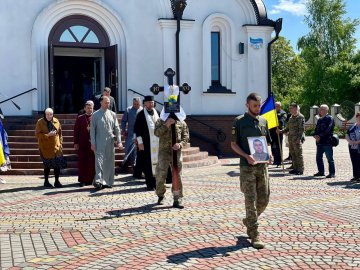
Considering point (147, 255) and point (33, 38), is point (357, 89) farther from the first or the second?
point (147, 255)

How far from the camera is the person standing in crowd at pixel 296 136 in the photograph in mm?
13633

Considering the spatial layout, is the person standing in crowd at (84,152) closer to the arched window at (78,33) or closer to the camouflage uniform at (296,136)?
the camouflage uniform at (296,136)

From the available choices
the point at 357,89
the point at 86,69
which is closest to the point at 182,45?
the point at 86,69

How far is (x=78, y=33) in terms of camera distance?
57.7ft

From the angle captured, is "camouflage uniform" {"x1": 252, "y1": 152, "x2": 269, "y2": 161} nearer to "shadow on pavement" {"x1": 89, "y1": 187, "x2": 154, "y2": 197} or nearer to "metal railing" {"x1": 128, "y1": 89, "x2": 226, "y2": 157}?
"shadow on pavement" {"x1": 89, "y1": 187, "x2": 154, "y2": 197}

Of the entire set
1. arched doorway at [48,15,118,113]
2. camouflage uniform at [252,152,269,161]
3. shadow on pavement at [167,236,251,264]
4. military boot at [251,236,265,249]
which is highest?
arched doorway at [48,15,118,113]

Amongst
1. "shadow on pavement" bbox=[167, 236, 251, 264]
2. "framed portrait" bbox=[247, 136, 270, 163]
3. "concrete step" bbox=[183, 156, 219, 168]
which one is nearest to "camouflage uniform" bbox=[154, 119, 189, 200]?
"framed portrait" bbox=[247, 136, 270, 163]

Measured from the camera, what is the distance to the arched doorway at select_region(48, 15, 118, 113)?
56.9ft

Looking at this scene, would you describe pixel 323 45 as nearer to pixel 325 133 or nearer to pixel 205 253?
pixel 325 133

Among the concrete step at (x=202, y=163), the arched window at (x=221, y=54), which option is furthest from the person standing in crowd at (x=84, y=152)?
the arched window at (x=221, y=54)

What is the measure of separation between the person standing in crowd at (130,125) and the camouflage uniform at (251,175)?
20.4 ft

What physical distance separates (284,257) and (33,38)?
1301 centimetres

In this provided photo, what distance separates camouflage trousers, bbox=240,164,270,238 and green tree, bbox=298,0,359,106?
164 ft

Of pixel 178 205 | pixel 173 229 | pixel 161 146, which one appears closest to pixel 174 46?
pixel 161 146
